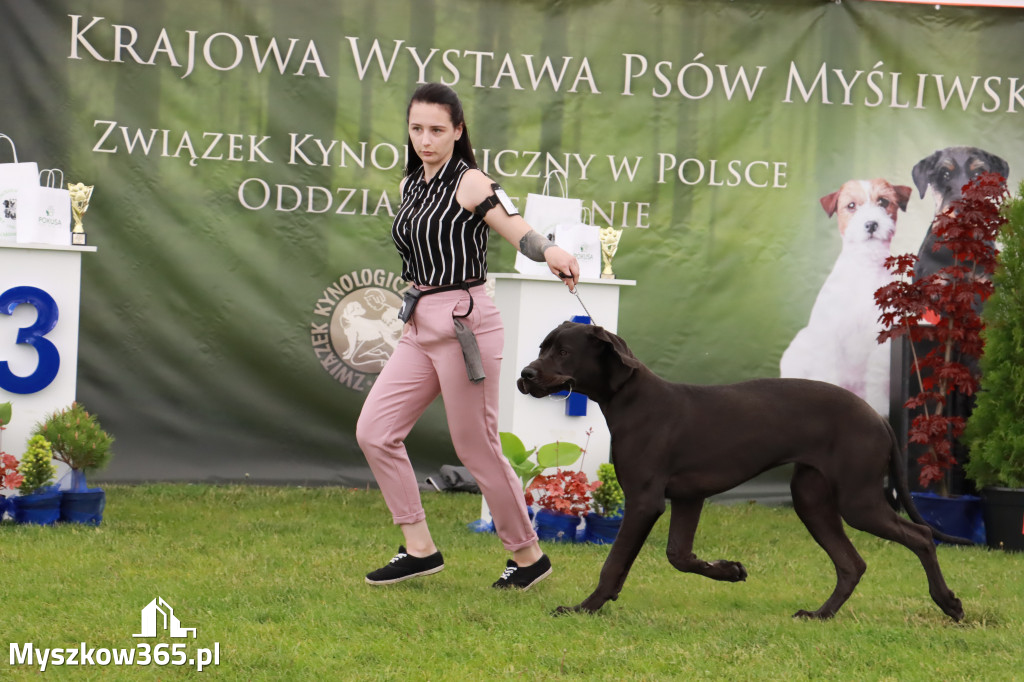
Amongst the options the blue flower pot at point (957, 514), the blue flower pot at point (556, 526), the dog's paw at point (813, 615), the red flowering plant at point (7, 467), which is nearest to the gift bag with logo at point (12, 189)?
the red flowering plant at point (7, 467)

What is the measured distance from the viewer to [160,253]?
7.42 m

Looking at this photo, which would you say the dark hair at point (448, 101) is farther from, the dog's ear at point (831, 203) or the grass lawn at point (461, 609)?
the dog's ear at point (831, 203)

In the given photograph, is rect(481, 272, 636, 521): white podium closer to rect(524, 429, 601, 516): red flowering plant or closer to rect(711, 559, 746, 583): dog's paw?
rect(524, 429, 601, 516): red flowering plant

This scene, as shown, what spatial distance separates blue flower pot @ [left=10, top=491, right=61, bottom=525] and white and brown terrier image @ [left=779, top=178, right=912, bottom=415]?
14.9 feet

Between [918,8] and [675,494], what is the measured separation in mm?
5046

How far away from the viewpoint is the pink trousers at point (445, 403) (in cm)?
442

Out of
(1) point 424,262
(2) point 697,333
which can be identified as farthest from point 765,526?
(1) point 424,262

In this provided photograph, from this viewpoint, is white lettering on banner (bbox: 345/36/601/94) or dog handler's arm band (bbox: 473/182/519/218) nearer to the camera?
dog handler's arm band (bbox: 473/182/519/218)

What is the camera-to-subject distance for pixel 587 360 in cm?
419

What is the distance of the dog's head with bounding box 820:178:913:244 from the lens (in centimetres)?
787

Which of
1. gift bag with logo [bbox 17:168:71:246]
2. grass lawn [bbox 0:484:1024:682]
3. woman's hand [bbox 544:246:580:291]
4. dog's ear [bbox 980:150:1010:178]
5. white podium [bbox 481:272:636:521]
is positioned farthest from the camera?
dog's ear [bbox 980:150:1010:178]

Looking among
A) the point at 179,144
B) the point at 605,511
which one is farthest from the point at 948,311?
the point at 179,144

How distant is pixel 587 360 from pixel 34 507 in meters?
3.05

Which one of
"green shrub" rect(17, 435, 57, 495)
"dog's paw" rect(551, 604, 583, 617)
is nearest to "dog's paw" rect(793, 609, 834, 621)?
"dog's paw" rect(551, 604, 583, 617)
